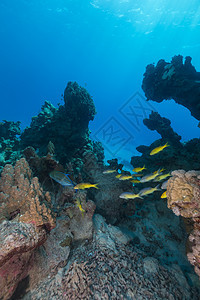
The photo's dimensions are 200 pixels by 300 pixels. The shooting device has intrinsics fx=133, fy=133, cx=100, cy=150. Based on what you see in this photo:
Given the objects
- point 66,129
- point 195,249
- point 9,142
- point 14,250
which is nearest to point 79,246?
point 14,250

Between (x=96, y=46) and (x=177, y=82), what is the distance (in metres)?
77.0

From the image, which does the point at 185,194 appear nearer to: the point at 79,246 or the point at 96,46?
the point at 79,246

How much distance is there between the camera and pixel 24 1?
119 feet

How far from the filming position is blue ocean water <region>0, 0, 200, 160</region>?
1436 inches

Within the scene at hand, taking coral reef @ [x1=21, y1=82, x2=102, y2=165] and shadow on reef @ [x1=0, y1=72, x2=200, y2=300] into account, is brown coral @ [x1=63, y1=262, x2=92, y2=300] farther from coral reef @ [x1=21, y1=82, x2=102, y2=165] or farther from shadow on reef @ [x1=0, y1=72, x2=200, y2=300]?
coral reef @ [x1=21, y1=82, x2=102, y2=165]

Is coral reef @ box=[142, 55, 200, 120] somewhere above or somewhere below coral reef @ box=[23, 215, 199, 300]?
above

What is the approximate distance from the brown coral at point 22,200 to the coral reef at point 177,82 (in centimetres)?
1238

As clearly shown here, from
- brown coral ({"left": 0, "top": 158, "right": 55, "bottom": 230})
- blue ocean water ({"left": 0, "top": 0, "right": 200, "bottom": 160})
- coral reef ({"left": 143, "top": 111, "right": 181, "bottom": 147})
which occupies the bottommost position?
brown coral ({"left": 0, "top": 158, "right": 55, "bottom": 230})

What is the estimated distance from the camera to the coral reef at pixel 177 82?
1080 centimetres

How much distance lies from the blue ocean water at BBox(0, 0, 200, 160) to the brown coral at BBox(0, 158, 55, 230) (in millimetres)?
10243

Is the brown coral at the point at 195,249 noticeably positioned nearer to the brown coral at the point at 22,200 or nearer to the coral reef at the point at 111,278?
the coral reef at the point at 111,278

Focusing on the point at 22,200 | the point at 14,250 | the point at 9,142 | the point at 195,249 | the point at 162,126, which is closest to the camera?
the point at 14,250

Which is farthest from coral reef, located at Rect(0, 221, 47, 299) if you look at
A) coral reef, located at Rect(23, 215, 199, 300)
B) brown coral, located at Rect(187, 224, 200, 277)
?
brown coral, located at Rect(187, 224, 200, 277)

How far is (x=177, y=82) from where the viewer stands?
1135cm
